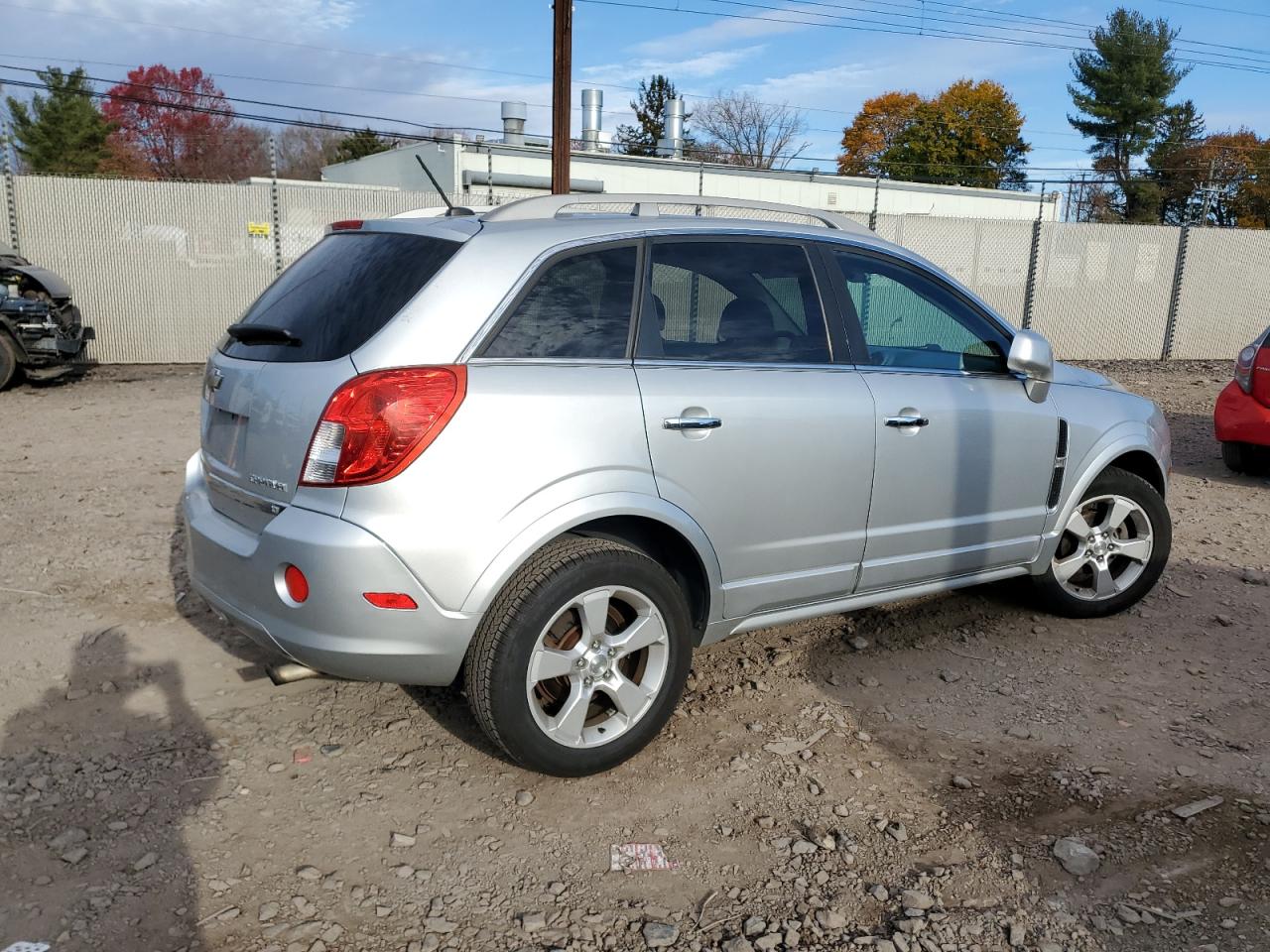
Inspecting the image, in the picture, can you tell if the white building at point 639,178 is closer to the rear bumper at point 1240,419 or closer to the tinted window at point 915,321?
the rear bumper at point 1240,419

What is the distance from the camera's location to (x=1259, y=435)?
7789mm

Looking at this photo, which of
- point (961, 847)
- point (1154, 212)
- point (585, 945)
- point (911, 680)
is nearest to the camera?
point (585, 945)

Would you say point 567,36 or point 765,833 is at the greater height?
point 567,36

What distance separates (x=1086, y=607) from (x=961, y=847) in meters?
2.23

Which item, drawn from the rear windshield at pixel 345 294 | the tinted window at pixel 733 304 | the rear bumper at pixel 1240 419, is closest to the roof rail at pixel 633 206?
the tinted window at pixel 733 304

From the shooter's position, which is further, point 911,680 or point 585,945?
point 911,680

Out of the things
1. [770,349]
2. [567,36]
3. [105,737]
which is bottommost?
[105,737]

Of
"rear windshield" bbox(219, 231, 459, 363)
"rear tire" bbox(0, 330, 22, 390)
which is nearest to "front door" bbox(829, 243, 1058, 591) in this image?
"rear windshield" bbox(219, 231, 459, 363)

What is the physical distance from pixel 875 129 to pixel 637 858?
68093 mm

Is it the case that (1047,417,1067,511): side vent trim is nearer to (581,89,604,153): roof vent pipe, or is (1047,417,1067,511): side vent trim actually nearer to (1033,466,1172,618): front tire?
(1033,466,1172,618): front tire

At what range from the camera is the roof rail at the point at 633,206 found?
11.7 feet

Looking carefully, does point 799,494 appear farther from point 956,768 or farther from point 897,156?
point 897,156

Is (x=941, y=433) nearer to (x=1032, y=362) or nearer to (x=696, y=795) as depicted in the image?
(x=1032, y=362)

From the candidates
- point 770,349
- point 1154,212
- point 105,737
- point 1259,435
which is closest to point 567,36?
point 1259,435
